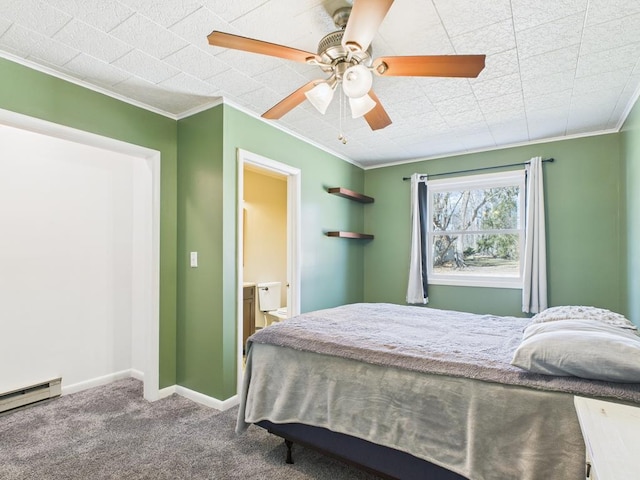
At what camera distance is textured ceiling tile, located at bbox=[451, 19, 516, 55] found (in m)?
1.90

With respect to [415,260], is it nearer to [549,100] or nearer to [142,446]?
[549,100]

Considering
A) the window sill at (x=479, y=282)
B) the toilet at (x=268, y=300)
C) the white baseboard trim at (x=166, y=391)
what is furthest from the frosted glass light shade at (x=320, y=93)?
the toilet at (x=268, y=300)

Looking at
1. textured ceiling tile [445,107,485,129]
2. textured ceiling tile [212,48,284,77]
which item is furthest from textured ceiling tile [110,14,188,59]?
textured ceiling tile [445,107,485,129]

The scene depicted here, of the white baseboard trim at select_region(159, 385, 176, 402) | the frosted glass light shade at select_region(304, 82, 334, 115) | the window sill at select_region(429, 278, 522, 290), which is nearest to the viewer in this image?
the frosted glass light shade at select_region(304, 82, 334, 115)

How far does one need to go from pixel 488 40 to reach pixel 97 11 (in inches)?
84.7

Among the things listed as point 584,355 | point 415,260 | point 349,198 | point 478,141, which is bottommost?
point 584,355

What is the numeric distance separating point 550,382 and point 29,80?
3398mm

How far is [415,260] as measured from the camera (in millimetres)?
4312

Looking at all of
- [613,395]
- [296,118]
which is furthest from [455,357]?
[296,118]

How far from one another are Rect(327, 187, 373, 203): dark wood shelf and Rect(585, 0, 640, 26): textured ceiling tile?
8.66 ft

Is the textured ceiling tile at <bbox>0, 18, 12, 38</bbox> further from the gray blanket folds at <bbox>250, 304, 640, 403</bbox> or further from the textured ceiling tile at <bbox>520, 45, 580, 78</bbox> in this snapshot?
the textured ceiling tile at <bbox>520, 45, 580, 78</bbox>

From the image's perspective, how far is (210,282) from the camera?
2.91 metres

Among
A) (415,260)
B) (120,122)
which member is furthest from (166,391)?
(415,260)

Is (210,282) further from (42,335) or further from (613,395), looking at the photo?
(613,395)
